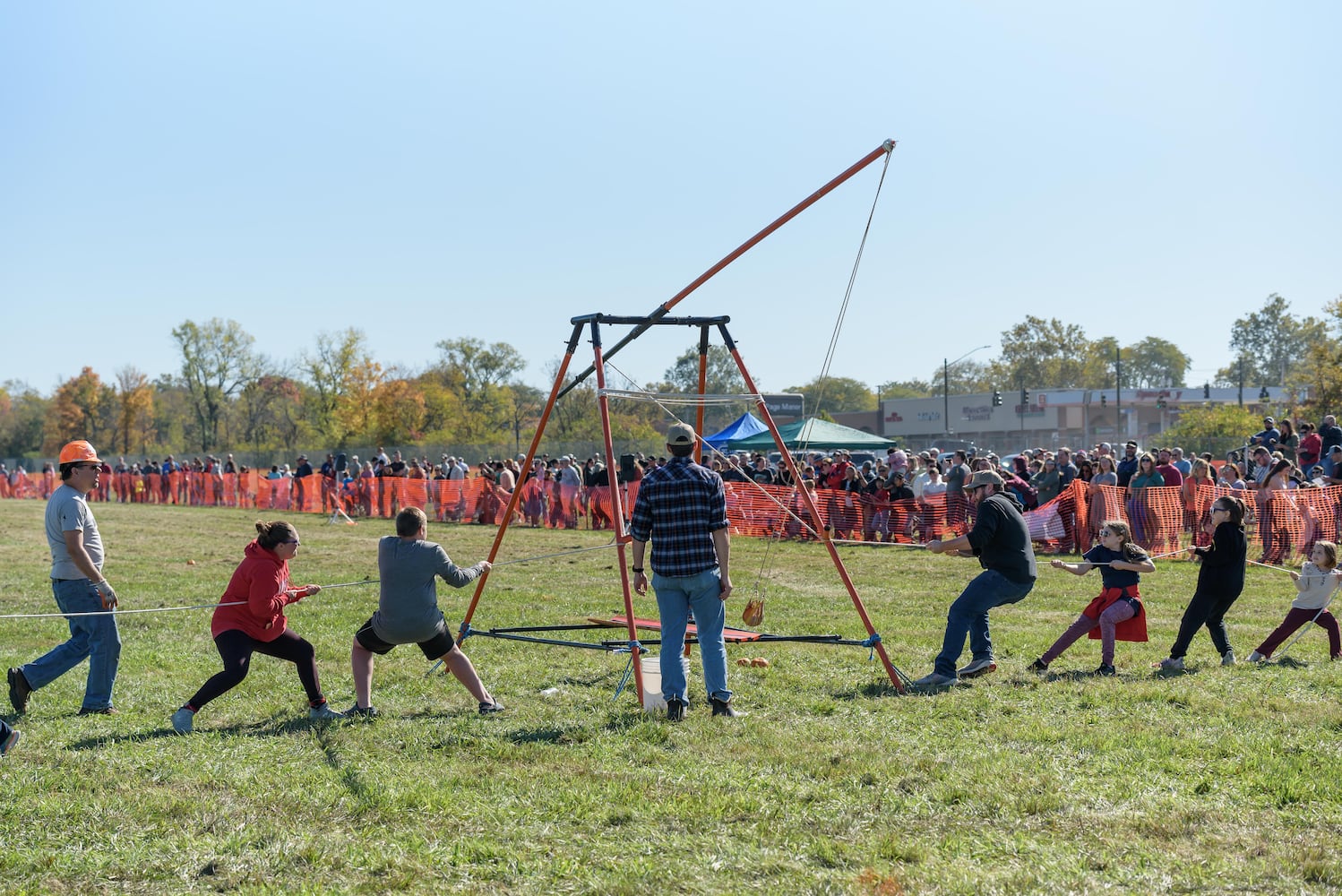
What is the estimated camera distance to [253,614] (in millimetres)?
7258

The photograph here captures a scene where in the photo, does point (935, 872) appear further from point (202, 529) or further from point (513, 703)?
point (202, 529)

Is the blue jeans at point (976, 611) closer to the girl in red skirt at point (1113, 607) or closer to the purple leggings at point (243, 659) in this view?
the girl in red skirt at point (1113, 607)

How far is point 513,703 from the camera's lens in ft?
26.1

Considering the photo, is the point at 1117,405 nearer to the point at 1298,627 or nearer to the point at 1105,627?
the point at 1298,627

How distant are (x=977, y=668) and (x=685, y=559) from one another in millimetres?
2669

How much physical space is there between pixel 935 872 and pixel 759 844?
0.74 meters

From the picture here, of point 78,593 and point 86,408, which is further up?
point 86,408

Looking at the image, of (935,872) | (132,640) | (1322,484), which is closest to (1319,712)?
(935,872)

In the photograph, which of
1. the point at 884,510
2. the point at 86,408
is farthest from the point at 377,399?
the point at 884,510

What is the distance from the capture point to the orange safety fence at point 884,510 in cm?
1697

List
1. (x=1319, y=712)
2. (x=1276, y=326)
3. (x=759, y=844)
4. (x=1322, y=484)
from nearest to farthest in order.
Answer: (x=759, y=844)
(x=1319, y=712)
(x=1322, y=484)
(x=1276, y=326)

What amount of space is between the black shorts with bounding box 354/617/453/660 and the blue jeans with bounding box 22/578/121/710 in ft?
5.16

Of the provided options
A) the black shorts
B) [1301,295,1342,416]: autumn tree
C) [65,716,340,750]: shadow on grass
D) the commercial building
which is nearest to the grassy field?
[65,716,340,750]: shadow on grass

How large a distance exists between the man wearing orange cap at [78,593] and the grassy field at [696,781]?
247 mm
